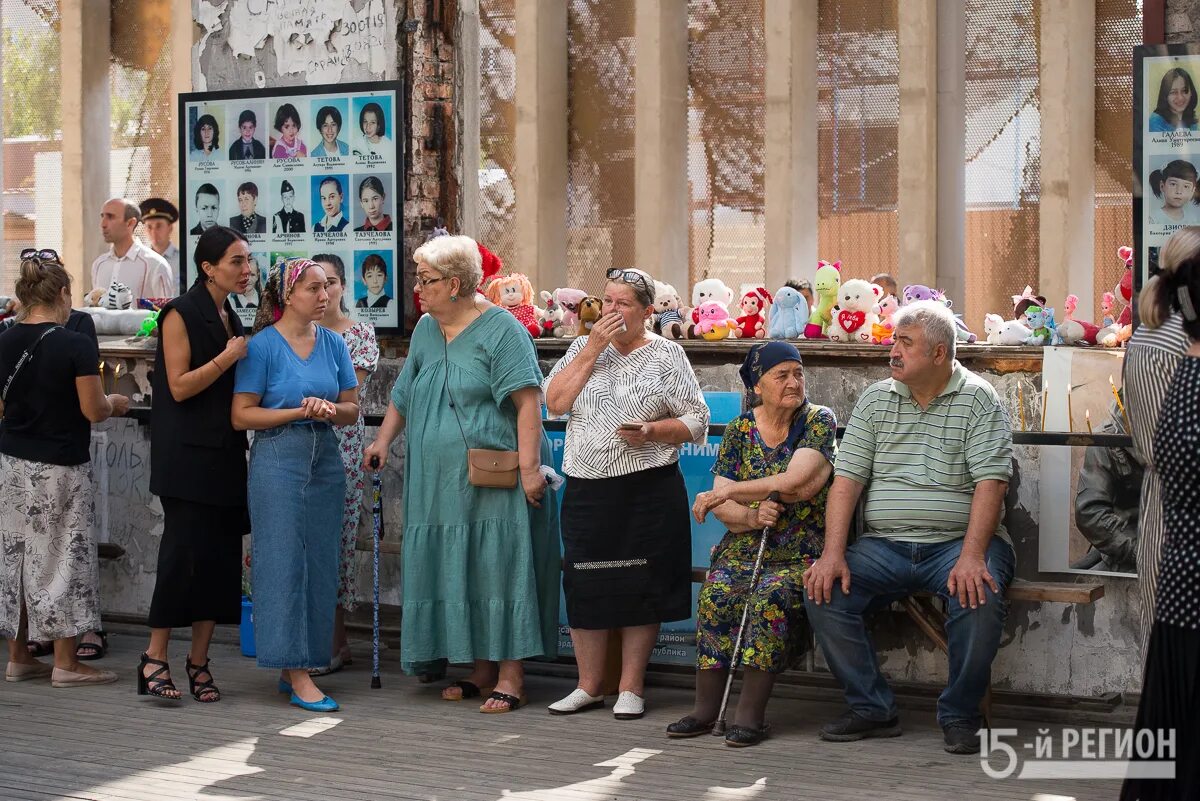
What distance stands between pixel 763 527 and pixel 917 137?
28.3 ft

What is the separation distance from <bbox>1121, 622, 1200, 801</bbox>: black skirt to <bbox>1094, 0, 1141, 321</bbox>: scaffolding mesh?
9.61m

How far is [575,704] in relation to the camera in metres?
5.78

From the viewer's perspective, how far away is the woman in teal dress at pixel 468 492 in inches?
232

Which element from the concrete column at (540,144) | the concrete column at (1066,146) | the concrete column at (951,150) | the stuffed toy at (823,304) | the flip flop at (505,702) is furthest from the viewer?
the concrete column at (540,144)

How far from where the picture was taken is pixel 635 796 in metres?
4.68

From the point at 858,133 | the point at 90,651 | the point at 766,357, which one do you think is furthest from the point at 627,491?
the point at 858,133

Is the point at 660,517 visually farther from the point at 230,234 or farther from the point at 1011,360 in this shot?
the point at 230,234

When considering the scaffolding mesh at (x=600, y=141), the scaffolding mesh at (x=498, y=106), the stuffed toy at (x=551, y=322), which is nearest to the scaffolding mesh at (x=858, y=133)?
the scaffolding mesh at (x=600, y=141)

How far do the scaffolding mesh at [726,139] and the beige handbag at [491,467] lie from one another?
9197mm

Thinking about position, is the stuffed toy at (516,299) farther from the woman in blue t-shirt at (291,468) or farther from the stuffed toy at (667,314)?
the woman in blue t-shirt at (291,468)

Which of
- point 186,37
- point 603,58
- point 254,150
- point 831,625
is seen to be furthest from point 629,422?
point 186,37

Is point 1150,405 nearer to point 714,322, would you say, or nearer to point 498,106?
point 714,322

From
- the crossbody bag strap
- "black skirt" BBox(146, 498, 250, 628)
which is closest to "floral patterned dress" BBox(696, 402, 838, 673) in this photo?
"black skirt" BBox(146, 498, 250, 628)

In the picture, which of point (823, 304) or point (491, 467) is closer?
point (491, 467)
